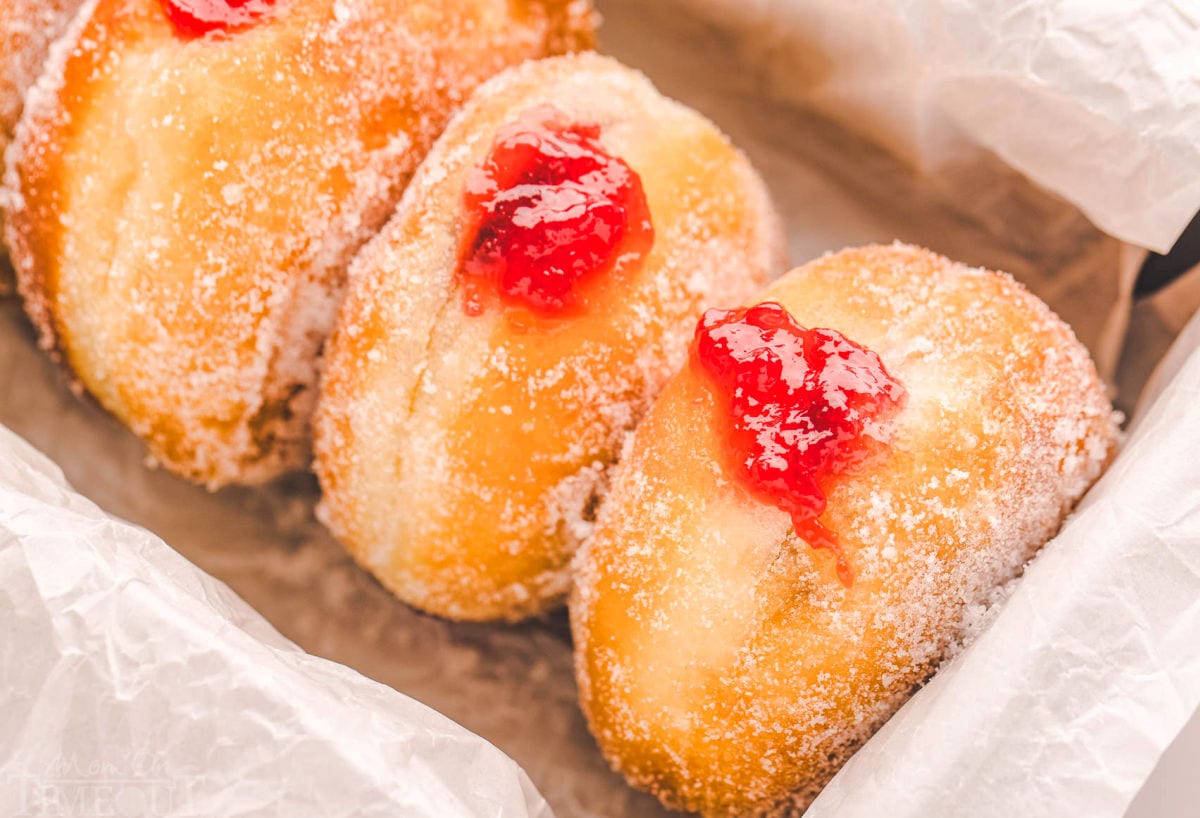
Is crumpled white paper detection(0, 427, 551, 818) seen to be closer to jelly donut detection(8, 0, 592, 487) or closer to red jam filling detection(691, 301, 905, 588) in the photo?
jelly donut detection(8, 0, 592, 487)

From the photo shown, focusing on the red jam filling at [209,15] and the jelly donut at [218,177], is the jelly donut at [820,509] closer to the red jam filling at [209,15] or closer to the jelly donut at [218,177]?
the jelly donut at [218,177]

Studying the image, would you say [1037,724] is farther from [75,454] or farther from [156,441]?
[75,454]

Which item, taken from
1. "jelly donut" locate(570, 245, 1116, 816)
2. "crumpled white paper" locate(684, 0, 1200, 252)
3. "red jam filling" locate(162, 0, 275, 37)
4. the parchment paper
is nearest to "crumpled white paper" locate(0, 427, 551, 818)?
"jelly donut" locate(570, 245, 1116, 816)

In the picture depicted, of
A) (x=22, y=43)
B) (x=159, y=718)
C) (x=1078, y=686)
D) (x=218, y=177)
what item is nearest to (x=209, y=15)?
(x=218, y=177)

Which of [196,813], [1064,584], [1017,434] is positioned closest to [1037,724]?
[1064,584]

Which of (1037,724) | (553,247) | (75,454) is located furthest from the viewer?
(75,454)

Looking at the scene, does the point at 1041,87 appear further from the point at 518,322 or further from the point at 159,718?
the point at 159,718
